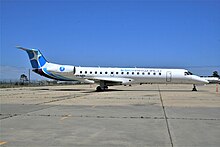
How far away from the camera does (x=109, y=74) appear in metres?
33.4

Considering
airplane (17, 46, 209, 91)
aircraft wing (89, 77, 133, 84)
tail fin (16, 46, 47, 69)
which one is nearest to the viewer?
aircraft wing (89, 77, 133, 84)

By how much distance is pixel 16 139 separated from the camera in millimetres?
6613

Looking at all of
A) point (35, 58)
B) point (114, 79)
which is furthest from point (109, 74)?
point (35, 58)

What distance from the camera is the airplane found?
31.9 m

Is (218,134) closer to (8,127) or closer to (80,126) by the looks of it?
(80,126)

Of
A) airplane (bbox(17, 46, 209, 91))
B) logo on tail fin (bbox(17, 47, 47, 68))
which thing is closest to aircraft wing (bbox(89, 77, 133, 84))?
airplane (bbox(17, 46, 209, 91))

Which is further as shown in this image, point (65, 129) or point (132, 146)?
point (65, 129)

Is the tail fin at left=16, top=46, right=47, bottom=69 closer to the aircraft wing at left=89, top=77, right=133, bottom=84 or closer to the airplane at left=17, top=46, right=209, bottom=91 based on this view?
the airplane at left=17, top=46, right=209, bottom=91

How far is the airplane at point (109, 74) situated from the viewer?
105 feet

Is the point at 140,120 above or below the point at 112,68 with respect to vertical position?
below

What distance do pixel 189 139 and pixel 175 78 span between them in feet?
84.4

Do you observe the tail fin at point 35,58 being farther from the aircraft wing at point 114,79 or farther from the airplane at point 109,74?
the aircraft wing at point 114,79

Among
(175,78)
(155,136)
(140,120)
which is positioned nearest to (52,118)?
(140,120)

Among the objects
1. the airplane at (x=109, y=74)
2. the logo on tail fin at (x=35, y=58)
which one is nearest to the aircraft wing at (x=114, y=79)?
the airplane at (x=109, y=74)
